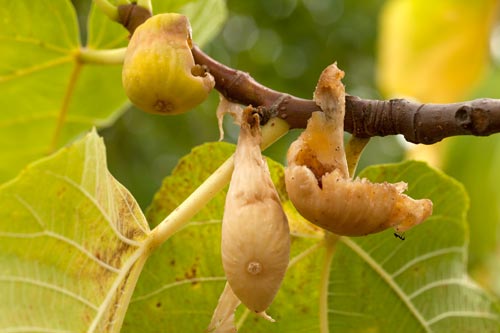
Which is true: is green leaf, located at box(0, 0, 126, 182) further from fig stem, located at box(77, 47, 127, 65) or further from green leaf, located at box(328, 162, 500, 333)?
green leaf, located at box(328, 162, 500, 333)

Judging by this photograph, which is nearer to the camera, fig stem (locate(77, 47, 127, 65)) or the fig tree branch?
the fig tree branch

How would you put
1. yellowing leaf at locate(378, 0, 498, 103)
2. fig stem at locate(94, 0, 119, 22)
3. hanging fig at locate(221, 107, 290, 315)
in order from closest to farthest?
hanging fig at locate(221, 107, 290, 315)
fig stem at locate(94, 0, 119, 22)
yellowing leaf at locate(378, 0, 498, 103)

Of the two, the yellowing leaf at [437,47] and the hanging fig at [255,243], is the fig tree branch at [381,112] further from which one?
the yellowing leaf at [437,47]

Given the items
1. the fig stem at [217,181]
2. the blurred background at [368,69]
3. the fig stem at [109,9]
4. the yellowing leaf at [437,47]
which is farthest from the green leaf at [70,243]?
the yellowing leaf at [437,47]

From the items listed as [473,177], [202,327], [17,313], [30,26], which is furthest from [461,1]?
[17,313]

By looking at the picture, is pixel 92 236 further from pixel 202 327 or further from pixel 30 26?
pixel 30 26

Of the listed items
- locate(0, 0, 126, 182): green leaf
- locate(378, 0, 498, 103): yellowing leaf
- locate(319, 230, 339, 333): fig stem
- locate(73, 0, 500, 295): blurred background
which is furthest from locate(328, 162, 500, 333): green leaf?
locate(378, 0, 498, 103): yellowing leaf
